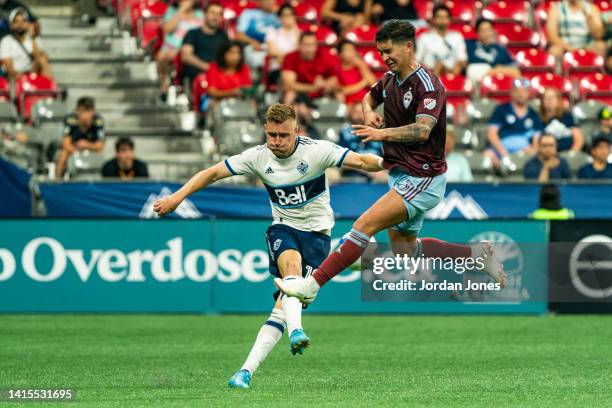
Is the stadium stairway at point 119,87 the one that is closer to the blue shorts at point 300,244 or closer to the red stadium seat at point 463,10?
the red stadium seat at point 463,10

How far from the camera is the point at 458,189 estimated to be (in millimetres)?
16562

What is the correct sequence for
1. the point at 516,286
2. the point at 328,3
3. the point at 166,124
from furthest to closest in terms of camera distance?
1. the point at 328,3
2. the point at 166,124
3. the point at 516,286

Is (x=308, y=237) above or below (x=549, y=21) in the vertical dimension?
below

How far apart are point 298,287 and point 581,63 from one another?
44.8 feet

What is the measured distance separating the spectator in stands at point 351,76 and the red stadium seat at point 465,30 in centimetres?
250

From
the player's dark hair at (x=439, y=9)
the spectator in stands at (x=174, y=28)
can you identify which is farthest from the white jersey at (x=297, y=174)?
the player's dark hair at (x=439, y=9)

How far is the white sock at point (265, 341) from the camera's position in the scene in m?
9.21

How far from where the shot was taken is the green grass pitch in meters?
8.63

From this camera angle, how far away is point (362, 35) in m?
21.0

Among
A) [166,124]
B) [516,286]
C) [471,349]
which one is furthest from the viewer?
[166,124]

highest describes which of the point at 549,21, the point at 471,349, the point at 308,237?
the point at 549,21

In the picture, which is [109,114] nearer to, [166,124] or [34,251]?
[166,124]

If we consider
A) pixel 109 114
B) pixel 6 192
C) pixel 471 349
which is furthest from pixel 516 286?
pixel 109 114

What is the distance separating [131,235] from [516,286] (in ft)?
14.9
